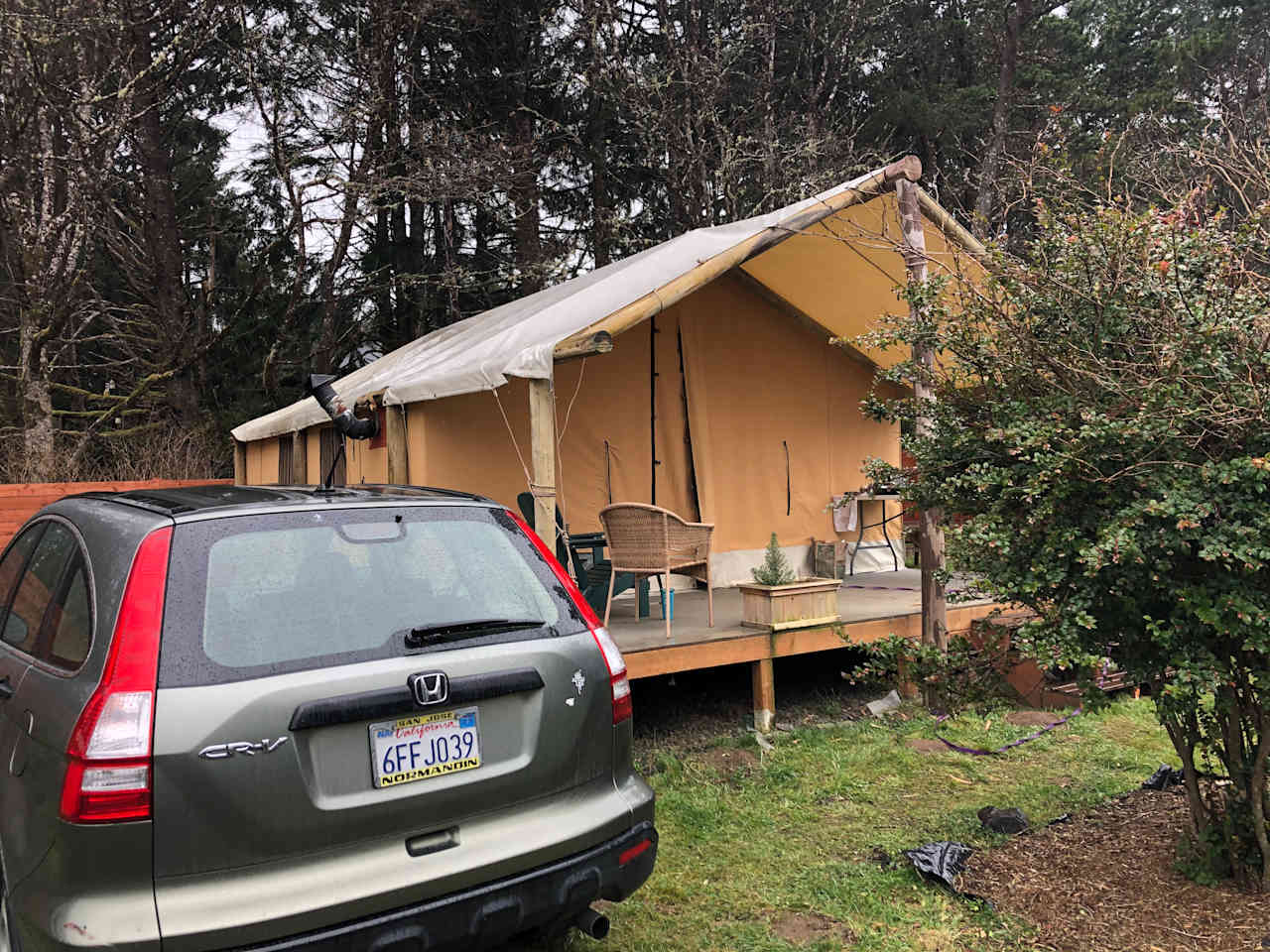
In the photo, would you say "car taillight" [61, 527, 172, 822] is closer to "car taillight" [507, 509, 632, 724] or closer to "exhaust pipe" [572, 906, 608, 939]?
"car taillight" [507, 509, 632, 724]

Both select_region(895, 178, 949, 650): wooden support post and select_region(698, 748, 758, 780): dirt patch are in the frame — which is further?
select_region(895, 178, 949, 650): wooden support post

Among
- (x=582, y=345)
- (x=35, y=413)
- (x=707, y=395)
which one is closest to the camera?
(x=582, y=345)

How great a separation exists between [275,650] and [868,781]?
11.2 feet

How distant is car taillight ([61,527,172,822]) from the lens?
183cm

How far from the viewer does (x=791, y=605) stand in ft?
19.0

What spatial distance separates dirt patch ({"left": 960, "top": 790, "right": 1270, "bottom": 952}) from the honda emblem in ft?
7.05

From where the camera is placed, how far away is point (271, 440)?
1199cm

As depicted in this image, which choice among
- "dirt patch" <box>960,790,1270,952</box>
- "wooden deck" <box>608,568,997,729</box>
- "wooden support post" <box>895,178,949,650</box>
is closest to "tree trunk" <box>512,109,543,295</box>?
"wooden deck" <box>608,568,997,729</box>

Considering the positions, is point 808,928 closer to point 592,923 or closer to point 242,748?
point 592,923

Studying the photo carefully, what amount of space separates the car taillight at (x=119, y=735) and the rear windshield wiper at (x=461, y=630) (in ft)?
1.92

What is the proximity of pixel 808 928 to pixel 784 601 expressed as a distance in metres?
2.79

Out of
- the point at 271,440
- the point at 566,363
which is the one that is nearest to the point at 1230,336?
the point at 566,363

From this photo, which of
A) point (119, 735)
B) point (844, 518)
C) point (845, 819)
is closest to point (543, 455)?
point (845, 819)

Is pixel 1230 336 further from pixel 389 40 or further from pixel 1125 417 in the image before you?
pixel 389 40
